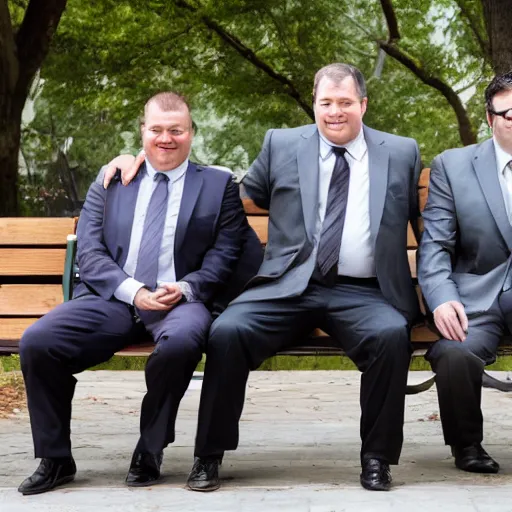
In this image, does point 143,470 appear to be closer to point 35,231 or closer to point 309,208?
point 309,208

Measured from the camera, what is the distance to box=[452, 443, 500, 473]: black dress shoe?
16.2ft

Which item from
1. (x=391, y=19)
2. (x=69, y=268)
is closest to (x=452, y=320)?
(x=69, y=268)

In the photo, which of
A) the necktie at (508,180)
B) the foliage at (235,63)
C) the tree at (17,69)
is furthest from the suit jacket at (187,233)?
the foliage at (235,63)

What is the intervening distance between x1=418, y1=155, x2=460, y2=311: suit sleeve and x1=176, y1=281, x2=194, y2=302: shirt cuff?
104cm

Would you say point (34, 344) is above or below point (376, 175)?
below

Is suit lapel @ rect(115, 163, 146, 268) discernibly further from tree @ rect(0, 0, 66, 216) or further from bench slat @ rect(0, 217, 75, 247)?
tree @ rect(0, 0, 66, 216)

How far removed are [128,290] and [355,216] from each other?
108 cm

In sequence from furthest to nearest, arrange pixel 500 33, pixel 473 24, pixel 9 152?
pixel 473 24 → pixel 9 152 → pixel 500 33

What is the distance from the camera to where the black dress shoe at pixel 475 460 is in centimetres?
495

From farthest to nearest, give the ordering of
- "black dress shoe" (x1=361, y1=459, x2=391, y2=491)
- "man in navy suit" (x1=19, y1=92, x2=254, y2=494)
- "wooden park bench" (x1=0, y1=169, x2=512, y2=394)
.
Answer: "wooden park bench" (x1=0, y1=169, x2=512, y2=394) < "man in navy suit" (x1=19, y1=92, x2=254, y2=494) < "black dress shoe" (x1=361, y1=459, x2=391, y2=491)

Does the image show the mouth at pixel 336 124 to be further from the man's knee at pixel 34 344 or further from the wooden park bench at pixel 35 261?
the man's knee at pixel 34 344

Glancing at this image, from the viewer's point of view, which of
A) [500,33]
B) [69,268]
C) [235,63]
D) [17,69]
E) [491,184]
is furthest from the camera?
[235,63]

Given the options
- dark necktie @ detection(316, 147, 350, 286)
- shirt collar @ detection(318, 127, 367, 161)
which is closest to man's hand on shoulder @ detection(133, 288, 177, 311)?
dark necktie @ detection(316, 147, 350, 286)

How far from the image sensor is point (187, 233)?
16.7 ft
